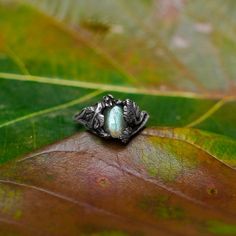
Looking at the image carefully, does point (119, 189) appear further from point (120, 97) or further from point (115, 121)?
point (120, 97)

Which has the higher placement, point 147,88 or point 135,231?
point 147,88

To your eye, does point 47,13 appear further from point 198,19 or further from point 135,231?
point 135,231

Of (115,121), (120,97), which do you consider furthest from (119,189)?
(120,97)

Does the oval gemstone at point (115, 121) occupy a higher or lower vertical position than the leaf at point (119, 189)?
higher

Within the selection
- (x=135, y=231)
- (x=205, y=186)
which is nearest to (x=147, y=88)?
(x=205, y=186)

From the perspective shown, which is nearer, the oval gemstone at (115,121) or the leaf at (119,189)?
the leaf at (119,189)

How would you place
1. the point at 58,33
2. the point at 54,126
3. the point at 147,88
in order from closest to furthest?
the point at 54,126, the point at 147,88, the point at 58,33
